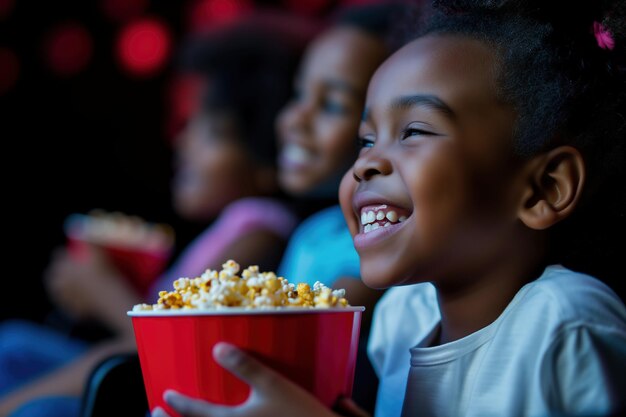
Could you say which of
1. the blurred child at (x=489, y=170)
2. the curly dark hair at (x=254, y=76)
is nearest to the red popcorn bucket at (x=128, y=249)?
the curly dark hair at (x=254, y=76)

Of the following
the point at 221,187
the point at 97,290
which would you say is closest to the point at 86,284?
the point at 97,290

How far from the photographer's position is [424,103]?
2.72 feet

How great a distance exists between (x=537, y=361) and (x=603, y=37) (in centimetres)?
37

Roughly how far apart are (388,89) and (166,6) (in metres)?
2.37

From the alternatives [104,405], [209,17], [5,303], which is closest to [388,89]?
[104,405]

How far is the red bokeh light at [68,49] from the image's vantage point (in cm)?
274

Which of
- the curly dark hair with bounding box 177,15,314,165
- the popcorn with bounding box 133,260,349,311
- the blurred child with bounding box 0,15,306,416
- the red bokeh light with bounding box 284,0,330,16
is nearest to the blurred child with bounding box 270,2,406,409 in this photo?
the blurred child with bounding box 0,15,306,416

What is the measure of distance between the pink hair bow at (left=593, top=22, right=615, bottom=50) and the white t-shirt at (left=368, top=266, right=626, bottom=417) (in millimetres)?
253

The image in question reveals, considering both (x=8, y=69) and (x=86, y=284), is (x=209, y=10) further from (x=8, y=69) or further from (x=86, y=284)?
(x=86, y=284)

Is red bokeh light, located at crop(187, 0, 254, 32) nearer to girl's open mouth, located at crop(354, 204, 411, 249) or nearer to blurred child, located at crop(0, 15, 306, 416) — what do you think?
blurred child, located at crop(0, 15, 306, 416)

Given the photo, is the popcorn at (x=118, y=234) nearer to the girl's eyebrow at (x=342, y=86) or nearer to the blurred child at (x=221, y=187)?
the blurred child at (x=221, y=187)

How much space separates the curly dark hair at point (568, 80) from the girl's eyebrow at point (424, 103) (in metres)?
0.06

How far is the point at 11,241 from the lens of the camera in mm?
2576

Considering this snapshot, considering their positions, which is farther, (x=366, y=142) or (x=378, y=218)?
(x=366, y=142)
